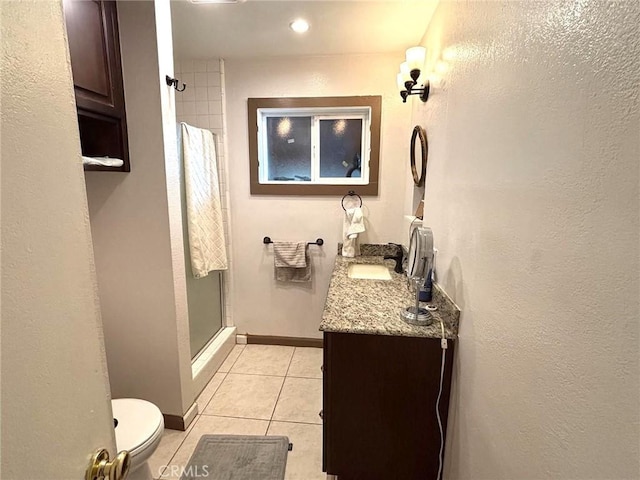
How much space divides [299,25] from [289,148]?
36.0 inches

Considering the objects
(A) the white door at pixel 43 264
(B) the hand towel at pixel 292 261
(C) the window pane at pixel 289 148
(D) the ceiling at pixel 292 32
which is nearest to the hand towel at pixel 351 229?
(B) the hand towel at pixel 292 261

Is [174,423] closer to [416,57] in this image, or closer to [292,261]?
[292,261]

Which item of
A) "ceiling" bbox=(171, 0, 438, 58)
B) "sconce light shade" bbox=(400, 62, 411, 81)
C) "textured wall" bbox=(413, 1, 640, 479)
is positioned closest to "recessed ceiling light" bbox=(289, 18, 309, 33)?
"ceiling" bbox=(171, 0, 438, 58)

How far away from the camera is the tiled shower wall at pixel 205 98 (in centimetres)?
247

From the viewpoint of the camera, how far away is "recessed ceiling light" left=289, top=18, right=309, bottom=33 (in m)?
1.90

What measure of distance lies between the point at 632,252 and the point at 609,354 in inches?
7.0

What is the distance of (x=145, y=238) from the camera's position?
1713 millimetres

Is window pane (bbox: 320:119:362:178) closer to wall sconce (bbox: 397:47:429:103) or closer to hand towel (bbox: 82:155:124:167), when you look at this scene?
wall sconce (bbox: 397:47:429:103)

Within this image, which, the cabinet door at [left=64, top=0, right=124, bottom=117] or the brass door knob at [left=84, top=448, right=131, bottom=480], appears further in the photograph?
the cabinet door at [left=64, top=0, right=124, bottom=117]

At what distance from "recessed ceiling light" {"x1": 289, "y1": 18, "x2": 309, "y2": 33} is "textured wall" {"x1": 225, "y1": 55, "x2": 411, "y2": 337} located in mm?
433

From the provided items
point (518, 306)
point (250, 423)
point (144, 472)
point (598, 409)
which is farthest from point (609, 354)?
point (250, 423)

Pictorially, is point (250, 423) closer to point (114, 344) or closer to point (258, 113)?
point (114, 344)

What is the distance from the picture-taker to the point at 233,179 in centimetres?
264

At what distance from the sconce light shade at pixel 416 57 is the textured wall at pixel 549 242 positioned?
581 mm
